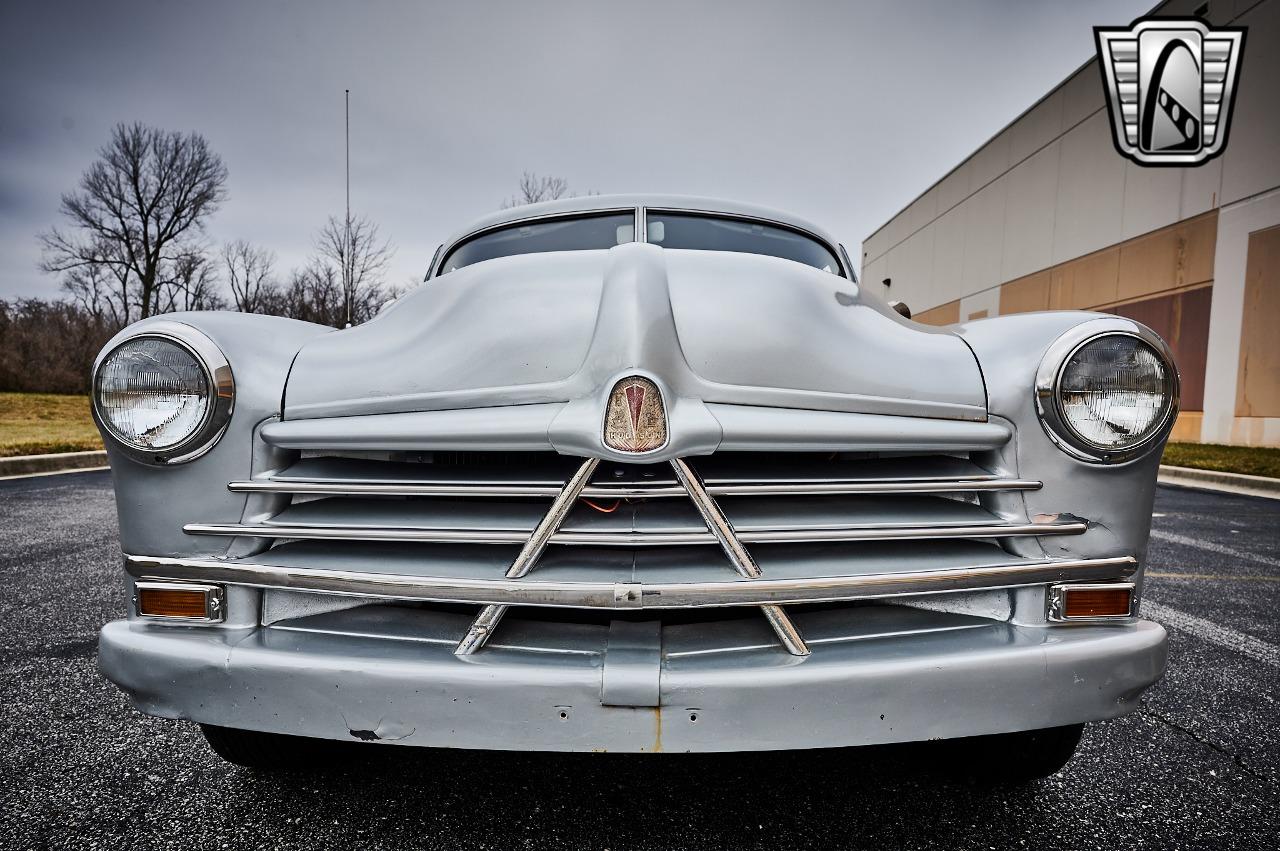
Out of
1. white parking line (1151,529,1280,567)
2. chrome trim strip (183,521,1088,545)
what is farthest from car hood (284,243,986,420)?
white parking line (1151,529,1280,567)

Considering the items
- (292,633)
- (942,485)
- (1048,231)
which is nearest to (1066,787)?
(942,485)

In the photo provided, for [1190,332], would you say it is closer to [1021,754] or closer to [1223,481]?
[1223,481]

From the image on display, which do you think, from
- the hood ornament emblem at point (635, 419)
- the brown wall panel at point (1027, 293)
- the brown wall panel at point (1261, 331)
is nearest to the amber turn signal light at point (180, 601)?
the hood ornament emblem at point (635, 419)

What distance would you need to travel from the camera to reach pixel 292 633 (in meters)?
1.22

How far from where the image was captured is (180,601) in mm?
1239

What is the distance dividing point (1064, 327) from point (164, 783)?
7.46ft

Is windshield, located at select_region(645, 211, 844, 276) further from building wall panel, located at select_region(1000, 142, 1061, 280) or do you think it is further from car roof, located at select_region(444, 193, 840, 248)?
building wall panel, located at select_region(1000, 142, 1061, 280)

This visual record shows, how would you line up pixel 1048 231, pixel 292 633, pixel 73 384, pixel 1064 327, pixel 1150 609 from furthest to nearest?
1. pixel 73 384
2. pixel 1048 231
3. pixel 1150 609
4. pixel 1064 327
5. pixel 292 633

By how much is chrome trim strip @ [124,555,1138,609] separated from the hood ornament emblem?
0.25m

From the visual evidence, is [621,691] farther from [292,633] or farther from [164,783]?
[164,783]

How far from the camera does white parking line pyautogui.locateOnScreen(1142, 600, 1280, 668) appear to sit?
2400mm

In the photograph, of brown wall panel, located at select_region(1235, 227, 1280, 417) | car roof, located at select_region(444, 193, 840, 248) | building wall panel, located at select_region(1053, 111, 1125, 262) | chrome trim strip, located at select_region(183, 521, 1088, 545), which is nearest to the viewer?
chrome trim strip, located at select_region(183, 521, 1088, 545)

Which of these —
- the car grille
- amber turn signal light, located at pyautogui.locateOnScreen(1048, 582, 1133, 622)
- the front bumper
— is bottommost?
the front bumper

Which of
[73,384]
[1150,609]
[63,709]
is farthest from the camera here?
[73,384]
